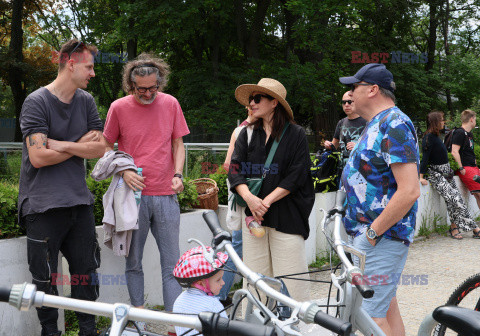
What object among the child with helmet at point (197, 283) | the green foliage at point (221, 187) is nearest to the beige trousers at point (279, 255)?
the child with helmet at point (197, 283)

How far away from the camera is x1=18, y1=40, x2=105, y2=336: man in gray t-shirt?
3516 millimetres

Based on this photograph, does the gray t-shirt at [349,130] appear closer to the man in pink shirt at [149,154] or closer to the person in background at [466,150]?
the man in pink shirt at [149,154]

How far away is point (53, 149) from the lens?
11.5ft

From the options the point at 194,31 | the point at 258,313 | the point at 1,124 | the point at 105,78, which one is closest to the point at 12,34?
the point at 105,78

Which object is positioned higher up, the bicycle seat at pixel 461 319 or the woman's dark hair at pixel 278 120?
the woman's dark hair at pixel 278 120

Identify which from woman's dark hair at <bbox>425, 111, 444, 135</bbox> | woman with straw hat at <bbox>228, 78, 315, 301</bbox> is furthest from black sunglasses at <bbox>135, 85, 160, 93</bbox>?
woman's dark hair at <bbox>425, 111, 444, 135</bbox>

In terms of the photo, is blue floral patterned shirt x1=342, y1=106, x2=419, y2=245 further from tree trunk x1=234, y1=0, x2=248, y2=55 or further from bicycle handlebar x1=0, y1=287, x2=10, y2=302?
tree trunk x1=234, y1=0, x2=248, y2=55

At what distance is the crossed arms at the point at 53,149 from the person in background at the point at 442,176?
6.17 metres

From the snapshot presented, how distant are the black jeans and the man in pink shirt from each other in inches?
15.4

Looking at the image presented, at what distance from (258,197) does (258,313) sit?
195 cm

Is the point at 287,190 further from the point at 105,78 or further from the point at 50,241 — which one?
the point at 105,78

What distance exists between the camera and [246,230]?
385cm

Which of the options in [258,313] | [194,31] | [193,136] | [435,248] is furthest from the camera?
[193,136]

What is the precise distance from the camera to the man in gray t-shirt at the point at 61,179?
352 centimetres
